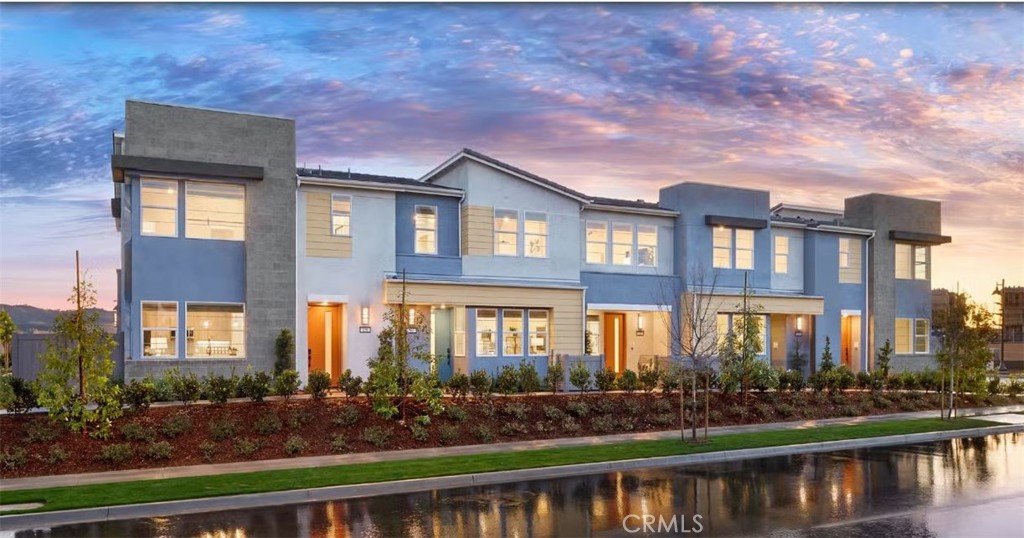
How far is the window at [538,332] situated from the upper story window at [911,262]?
2000cm

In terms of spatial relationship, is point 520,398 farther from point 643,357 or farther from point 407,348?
point 643,357

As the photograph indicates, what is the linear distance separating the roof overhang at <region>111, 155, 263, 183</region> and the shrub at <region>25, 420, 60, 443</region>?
8391 mm

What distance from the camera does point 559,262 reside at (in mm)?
30188

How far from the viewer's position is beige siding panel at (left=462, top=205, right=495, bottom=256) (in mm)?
28469

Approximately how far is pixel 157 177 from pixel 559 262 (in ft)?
45.6

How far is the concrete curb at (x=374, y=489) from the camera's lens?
1208 centimetres

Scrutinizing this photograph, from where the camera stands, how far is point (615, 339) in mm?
34125

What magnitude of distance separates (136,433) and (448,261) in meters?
13.1

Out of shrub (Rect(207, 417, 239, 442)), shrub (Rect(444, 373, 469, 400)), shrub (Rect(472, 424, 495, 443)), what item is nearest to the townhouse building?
shrub (Rect(444, 373, 469, 400))

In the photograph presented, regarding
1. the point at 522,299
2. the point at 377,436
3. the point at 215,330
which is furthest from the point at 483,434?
the point at 215,330

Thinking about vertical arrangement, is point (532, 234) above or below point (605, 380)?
above

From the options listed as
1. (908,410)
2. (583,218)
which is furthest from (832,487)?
(583,218)

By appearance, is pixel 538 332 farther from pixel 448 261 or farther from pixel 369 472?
pixel 369 472
